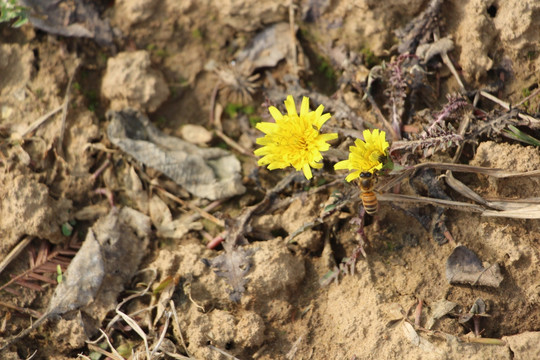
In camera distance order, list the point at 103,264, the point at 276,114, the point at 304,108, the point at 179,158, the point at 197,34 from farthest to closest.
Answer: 1. the point at 197,34
2. the point at 179,158
3. the point at 103,264
4. the point at 276,114
5. the point at 304,108

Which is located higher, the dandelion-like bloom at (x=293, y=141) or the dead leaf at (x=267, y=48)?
the dead leaf at (x=267, y=48)

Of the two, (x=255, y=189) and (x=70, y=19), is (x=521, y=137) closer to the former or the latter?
(x=255, y=189)

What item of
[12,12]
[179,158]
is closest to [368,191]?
[179,158]

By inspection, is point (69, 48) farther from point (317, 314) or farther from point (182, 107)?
point (317, 314)

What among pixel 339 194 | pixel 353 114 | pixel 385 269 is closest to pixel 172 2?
pixel 353 114

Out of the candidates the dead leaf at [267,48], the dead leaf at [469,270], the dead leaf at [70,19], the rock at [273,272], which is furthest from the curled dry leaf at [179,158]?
the dead leaf at [469,270]

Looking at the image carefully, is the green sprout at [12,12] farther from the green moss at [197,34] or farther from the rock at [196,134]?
the rock at [196,134]
